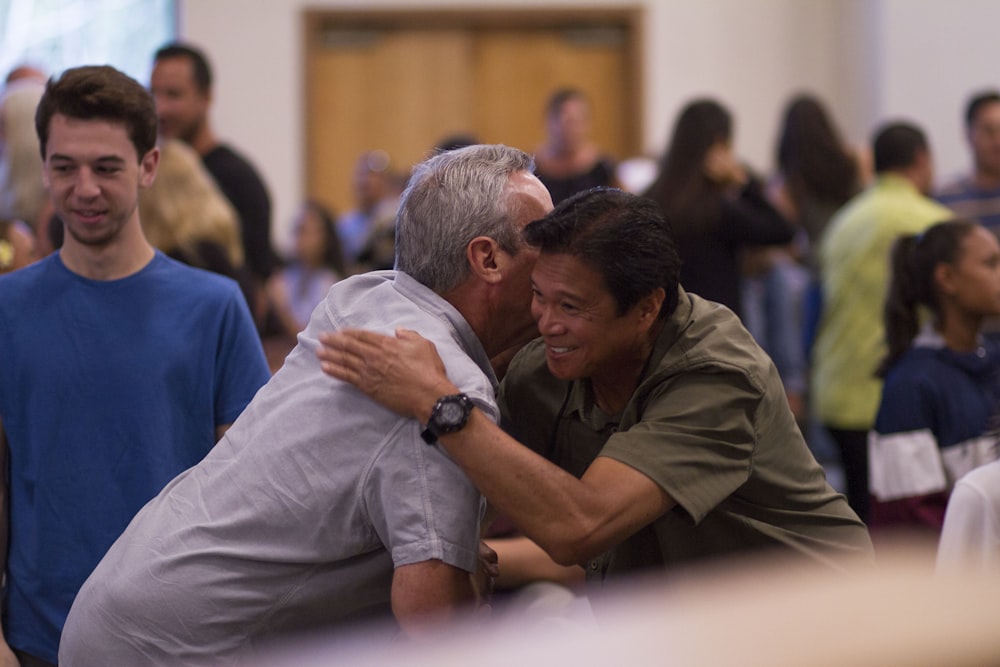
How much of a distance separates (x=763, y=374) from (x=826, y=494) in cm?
26

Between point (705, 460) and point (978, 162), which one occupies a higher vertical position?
point (978, 162)

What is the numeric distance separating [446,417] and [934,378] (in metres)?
1.99

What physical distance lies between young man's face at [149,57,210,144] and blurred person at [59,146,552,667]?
97.3 inches

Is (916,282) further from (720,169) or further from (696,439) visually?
(696,439)

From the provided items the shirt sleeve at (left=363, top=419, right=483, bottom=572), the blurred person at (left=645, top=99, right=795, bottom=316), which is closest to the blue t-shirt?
the shirt sleeve at (left=363, top=419, right=483, bottom=572)

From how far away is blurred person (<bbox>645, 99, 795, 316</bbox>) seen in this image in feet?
13.9

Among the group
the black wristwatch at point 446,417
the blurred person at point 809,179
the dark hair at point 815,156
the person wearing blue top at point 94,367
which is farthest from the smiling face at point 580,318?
the dark hair at point 815,156

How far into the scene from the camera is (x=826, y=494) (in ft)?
6.76

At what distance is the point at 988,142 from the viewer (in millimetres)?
5141

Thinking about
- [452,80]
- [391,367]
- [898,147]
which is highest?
[452,80]

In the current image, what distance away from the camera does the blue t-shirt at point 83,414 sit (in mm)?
2174

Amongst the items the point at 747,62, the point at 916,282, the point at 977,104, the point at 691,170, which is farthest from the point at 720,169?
the point at 747,62

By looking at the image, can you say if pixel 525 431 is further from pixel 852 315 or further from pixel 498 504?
pixel 852 315

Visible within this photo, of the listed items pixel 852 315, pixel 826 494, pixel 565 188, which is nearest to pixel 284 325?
pixel 565 188
